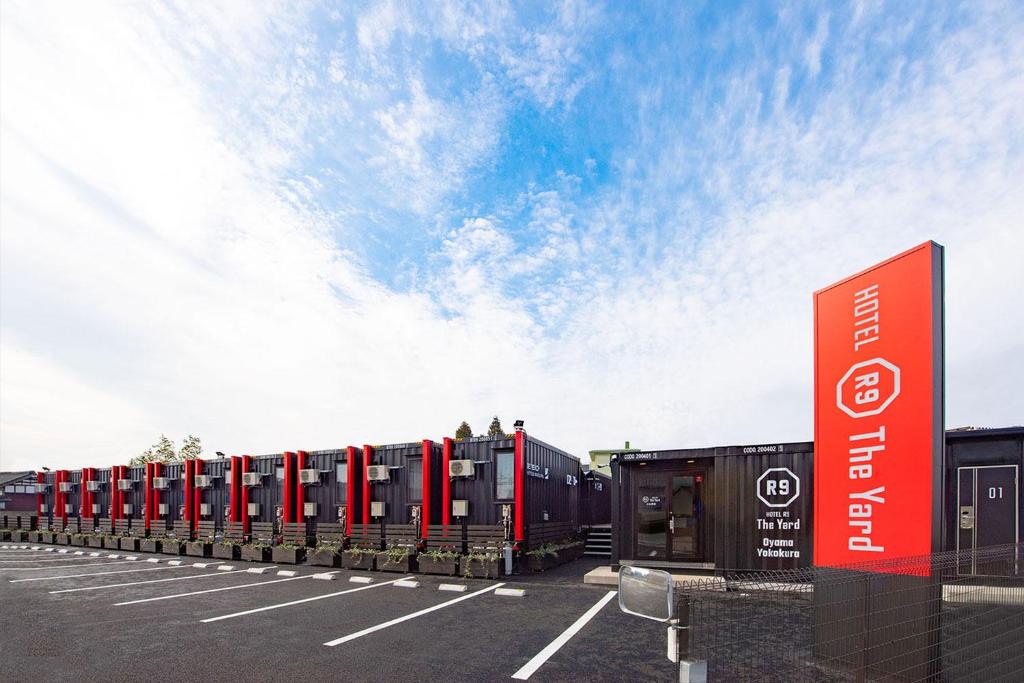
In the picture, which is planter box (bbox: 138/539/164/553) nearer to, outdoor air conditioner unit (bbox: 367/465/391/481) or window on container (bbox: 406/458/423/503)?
outdoor air conditioner unit (bbox: 367/465/391/481)

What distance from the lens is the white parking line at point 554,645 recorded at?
5.69m

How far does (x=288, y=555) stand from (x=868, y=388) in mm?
16099

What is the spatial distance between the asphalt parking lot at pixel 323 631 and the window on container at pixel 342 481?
4.29 metres

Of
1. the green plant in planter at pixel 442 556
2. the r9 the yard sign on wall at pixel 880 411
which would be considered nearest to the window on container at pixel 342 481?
the green plant in planter at pixel 442 556

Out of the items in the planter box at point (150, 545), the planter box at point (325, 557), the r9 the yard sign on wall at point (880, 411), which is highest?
the r9 the yard sign on wall at point (880, 411)

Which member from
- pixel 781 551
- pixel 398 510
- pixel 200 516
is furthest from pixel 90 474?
pixel 781 551

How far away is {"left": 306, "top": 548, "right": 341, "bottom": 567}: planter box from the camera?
49.4 ft

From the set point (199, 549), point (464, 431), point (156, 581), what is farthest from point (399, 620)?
point (464, 431)

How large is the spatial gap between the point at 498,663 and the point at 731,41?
9.65 m

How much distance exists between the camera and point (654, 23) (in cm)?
883

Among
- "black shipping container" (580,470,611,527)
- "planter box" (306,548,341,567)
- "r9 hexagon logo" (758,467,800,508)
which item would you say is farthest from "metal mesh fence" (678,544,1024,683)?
"black shipping container" (580,470,611,527)

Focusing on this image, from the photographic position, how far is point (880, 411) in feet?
17.5

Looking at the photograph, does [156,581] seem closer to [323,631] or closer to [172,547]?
[323,631]

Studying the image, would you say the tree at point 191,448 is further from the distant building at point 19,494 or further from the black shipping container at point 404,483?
the black shipping container at point 404,483
